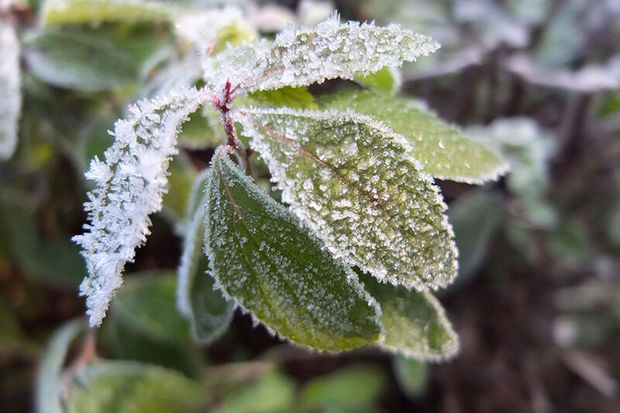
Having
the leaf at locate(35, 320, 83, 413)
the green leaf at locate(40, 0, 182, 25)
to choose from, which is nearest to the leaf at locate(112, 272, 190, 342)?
the leaf at locate(35, 320, 83, 413)

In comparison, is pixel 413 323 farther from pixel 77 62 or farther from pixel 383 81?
pixel 77 62

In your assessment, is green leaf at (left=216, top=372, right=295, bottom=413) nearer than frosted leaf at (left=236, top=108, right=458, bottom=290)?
No

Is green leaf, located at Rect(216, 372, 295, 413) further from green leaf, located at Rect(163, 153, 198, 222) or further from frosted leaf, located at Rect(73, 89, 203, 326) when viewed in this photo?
frosted leaf, located at Rect(73, 89, 203, 326)

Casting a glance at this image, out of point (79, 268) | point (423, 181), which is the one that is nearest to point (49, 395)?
point (79, 268)

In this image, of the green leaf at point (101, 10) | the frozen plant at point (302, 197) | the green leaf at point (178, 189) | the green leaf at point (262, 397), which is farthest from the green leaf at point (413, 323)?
the green leaf at point (262, 397)

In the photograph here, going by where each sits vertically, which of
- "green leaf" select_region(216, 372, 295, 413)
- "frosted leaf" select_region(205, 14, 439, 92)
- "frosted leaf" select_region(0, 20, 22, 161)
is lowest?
"green leaf" select_region(216, 372, 295, 413)

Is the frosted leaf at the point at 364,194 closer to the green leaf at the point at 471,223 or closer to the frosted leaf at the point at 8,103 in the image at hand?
the frosted leaf at the point at 8,103

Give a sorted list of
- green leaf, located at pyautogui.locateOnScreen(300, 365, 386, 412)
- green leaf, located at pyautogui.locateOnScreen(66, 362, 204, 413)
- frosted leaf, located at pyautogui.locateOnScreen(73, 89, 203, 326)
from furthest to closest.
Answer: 1. green leaf, located at pyautogui.locateOnScreen(300, 365, 386, 412)
2. green leaf, located at pyautogui.locateOnScreen(66, 362, 204, 413)
3. frosted leaf, located at pyautogui.locateOnScreen(73, 89, 203, 326)
